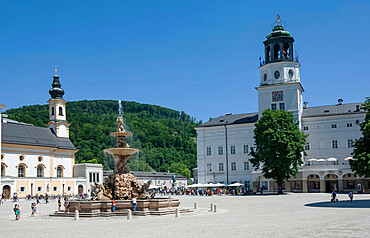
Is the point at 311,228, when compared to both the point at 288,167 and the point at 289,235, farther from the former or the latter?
the point at 288,167

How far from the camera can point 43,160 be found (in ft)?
232

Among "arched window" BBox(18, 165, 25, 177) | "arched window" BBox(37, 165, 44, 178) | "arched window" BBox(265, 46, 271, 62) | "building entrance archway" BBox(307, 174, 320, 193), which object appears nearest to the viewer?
"building entrance archway" BBox(307, 174, 320, 193)

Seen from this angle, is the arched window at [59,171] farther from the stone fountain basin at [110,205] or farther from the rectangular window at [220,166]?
the stone fountain basin at [110,205]

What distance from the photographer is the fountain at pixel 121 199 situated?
24609 mm

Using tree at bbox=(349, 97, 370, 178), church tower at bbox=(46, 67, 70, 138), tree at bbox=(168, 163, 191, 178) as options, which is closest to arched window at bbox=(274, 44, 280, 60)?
tree at bbox=(349, 97, 370, 178)

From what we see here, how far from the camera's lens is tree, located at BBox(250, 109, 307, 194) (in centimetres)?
5190

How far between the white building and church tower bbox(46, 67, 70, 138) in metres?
25.5

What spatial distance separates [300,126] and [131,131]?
78023mm

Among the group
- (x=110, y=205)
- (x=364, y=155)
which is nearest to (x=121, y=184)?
(x=110, y=205)

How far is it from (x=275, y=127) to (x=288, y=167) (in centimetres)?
498

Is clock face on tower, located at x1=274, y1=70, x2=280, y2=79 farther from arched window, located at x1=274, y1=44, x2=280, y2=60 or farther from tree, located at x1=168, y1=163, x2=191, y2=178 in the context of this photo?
tree, located at x1=168, y1=163, x2=191, y2=178

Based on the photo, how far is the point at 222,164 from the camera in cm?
6762

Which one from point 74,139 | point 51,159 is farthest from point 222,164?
point 74,139

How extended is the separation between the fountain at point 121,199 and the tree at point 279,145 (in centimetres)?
2635
